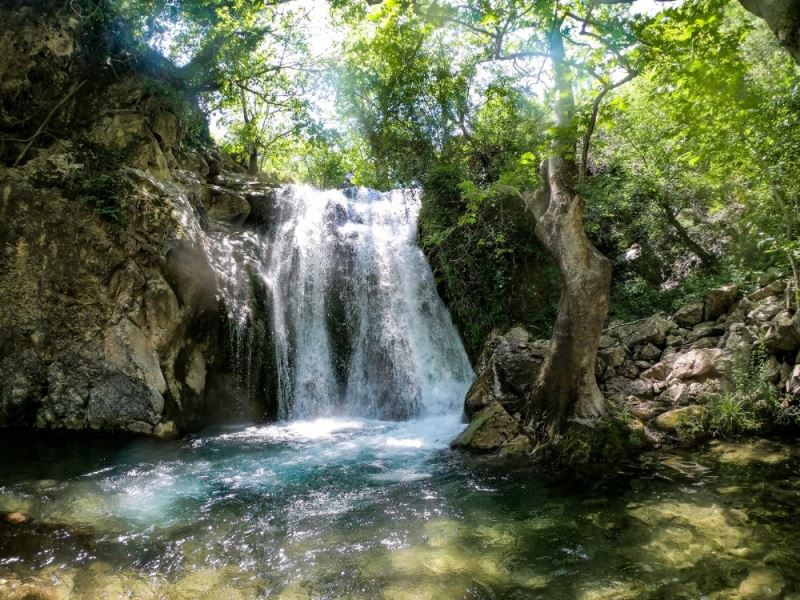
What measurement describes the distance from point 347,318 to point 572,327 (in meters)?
5.91

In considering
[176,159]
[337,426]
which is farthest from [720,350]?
[176,159]

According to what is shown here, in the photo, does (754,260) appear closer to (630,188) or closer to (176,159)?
(630,188)

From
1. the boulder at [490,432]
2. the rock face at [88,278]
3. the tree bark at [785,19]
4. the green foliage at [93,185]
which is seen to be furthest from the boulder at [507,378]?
the green foliage at [93,185]

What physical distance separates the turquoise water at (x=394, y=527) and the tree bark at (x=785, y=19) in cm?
361

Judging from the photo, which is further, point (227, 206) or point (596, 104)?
point (227, 206)

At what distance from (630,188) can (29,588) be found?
39.0ft

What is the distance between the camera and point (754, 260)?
379 inches

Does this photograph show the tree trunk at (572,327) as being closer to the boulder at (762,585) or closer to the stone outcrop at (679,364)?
the stone outcrop at (679,364)

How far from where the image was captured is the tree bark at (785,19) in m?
2.70

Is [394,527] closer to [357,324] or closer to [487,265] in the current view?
[357,324]

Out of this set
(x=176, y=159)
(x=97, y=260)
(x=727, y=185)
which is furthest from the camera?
(x=176, y=159)

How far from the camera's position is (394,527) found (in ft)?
15.2

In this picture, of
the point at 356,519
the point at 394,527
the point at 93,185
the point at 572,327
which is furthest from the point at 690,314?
the point at 93,185

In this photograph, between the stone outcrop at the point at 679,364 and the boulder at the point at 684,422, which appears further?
the stone outcrop at the point at 679,364
